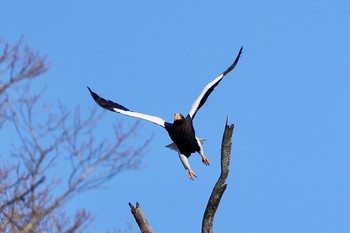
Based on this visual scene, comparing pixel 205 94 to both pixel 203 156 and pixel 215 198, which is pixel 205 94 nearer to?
pixel 203 156

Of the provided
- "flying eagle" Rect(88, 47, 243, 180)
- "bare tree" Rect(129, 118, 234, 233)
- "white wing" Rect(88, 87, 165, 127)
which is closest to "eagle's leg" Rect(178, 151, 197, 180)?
"flying eagle" Rect(88, 47, 243, 180)

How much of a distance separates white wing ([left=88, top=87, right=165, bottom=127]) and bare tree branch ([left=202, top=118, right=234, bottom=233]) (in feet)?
9.10

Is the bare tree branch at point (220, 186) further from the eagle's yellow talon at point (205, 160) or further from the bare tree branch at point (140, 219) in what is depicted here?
the eagle's yellow talon at point (205, 160)

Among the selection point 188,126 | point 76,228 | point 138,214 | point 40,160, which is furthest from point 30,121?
point 188,126

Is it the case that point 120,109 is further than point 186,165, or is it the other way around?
point 120,109

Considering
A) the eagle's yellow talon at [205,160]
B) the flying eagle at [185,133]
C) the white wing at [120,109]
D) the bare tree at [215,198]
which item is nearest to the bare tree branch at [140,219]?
the bare tree at [215,198]

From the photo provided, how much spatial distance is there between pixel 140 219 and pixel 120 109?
12.4 ft

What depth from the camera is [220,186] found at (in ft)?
36.1

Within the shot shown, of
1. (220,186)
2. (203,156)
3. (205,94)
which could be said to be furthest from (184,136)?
(220,186)

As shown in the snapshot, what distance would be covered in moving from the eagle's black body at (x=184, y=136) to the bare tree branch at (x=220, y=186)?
2207 millimetres

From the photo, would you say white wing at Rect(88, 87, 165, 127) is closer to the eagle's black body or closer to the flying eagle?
the flying eagle

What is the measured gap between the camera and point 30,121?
8.57 m

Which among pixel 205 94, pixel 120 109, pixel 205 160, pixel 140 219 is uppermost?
pixel 120 109

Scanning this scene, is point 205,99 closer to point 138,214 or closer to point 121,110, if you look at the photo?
point 121,110
